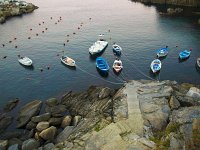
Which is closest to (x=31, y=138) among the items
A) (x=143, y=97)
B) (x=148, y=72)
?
(x=143, y=97)

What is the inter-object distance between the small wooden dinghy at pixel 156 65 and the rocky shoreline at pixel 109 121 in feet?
41.9

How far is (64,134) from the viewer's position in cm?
5138

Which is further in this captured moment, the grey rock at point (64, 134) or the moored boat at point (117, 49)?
the moored boat at point (117, 49)

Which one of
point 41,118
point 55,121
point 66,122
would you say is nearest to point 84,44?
point 41,118

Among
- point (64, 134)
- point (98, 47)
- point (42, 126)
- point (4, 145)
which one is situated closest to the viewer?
point (4, 145)

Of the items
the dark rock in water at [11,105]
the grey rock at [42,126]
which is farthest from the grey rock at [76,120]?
the dark rock in water at [11,105]

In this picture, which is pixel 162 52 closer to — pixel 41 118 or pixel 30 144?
pixel 41 118

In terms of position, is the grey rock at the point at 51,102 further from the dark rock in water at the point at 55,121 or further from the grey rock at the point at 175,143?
the grey rock at the point at 175,143

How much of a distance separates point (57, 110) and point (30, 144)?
493 inches

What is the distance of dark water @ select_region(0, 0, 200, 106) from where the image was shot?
76.4m

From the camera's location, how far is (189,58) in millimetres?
89000

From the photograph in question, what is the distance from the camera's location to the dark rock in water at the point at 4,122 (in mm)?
57438

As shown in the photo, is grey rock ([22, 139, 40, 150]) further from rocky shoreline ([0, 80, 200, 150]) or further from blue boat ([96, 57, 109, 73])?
blue boat ([96, 57, 109, 73])

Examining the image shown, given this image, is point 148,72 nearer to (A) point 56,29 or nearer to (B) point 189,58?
A: (B) point 189,58
